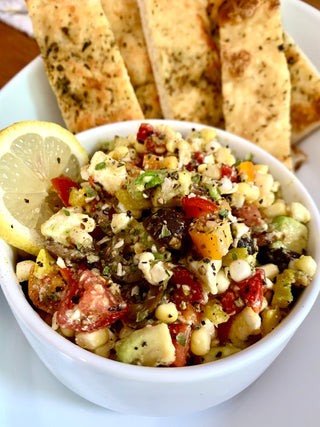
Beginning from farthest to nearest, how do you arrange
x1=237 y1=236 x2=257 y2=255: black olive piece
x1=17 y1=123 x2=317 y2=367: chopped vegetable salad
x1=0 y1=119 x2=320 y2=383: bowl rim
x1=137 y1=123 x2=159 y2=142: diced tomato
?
1. x1=137 y1=123 x2=159 y2=142: diced tomato
2. x1=237 y1=236 x2=257 y2=255: black olive piece
3. x1=17 y1=123 x2=317 y2=367: chopped vegetable salad
4. x1=0 y1=119 x2=320 y2=383: bowl rim

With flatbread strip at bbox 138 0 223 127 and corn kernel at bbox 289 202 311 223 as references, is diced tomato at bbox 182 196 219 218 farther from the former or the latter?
flatbread strip at bbox 138 0 223 127

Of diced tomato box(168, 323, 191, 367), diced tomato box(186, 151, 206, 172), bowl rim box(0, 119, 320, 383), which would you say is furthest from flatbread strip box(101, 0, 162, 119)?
diced tomato box(168, 323, 191, 367)

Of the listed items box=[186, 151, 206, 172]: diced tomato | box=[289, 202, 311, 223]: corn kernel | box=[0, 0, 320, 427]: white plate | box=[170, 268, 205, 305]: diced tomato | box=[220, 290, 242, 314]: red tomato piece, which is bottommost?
box=[0, 0, 320, 427]: white plate

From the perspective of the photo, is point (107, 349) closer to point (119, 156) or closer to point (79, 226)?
point (79, 226)

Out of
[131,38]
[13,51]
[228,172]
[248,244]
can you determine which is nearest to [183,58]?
[131,38]

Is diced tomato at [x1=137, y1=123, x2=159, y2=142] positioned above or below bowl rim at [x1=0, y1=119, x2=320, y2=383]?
above

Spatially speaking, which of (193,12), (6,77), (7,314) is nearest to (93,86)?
(193,12)
